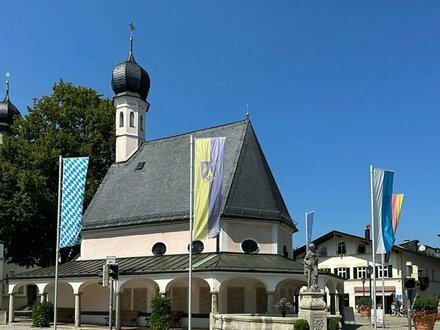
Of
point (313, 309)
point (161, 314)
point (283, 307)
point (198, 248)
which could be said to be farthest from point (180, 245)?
point (313, 309)

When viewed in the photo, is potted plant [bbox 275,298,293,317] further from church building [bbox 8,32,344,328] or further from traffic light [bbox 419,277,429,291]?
traffic light [bbox 419,277,429,291]

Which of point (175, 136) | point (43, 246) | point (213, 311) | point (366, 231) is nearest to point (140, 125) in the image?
point (175, 136)

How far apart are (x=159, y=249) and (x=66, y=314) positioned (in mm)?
7182

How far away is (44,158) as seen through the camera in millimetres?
39875

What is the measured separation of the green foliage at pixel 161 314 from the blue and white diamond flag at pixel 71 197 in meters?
4.61

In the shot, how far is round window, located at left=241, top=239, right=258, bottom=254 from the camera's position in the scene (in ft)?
99.5

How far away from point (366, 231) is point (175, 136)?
33355mm

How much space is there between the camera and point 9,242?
3953 centimetres

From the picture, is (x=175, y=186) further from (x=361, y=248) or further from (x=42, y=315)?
(x=361, y=248)

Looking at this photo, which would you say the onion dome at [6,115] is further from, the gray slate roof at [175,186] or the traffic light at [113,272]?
the traffic light at [113,272]

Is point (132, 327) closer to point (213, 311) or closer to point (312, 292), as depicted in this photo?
point (213, 311)

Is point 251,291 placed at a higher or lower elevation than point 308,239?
lower

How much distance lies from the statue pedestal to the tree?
73.5 ft

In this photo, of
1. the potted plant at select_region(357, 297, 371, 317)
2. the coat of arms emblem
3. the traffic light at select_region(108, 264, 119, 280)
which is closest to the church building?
the traffic light at select_region(108, 264, 119, 280)
